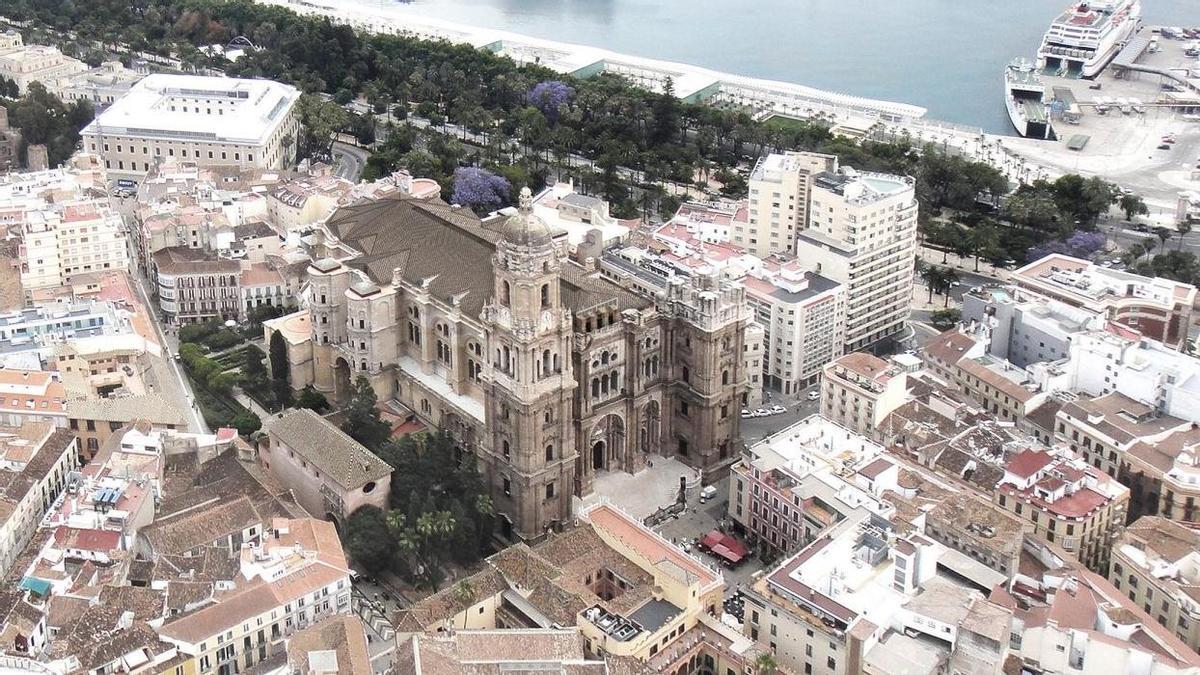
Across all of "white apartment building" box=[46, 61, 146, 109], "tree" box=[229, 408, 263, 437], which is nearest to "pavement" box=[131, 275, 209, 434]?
"tree" box=[229, 408, 263, 437]

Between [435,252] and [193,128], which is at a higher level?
[193,128]

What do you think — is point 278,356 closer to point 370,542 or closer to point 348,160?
point 370,542

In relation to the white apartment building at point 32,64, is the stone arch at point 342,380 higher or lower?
lower

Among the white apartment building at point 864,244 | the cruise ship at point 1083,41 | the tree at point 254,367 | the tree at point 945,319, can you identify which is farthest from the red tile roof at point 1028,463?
the cruise ship at point 1083,41

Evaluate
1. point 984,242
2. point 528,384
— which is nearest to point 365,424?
point 528,384

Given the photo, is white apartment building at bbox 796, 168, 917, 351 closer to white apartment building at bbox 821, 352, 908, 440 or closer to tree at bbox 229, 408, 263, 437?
white apartment building at bbox 821, 352, 908, 440

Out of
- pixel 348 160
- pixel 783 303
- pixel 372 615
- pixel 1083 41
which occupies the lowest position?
pixel 372 615

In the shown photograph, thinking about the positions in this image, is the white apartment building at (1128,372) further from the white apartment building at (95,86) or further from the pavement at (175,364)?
the white apartment building at (95,86)
